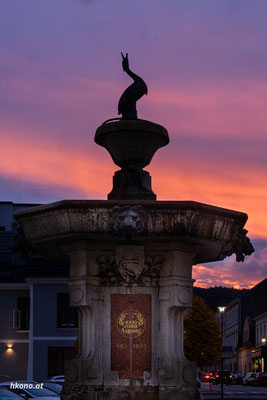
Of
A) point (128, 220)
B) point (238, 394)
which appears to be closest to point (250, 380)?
point (238, 394)

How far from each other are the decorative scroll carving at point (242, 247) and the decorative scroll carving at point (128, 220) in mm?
1996

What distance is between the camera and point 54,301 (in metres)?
47.4

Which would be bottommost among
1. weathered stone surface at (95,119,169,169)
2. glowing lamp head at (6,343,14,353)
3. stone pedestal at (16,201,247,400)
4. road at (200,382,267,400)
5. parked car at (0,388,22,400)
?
parked car at (0,388,22,400)

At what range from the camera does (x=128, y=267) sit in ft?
35.5

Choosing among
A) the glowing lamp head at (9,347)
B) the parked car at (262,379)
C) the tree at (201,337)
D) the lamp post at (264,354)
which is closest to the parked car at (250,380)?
the parked car at (262,379)

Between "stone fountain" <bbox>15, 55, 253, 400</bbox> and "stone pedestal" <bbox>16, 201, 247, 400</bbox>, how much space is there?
13mm

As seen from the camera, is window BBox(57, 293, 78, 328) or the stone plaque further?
window BBox(57, 293, 78, 328)

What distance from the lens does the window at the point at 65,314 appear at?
47156 millimetres

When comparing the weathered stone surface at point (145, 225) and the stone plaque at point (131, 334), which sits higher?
the weathered stone surface at point (145, 225)

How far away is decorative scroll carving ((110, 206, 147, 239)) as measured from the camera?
10180 millimetres

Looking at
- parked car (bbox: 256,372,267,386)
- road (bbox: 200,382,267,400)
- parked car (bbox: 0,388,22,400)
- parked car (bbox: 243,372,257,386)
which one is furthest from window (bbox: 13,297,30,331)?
parked car (bbox: 243,372,257,386)

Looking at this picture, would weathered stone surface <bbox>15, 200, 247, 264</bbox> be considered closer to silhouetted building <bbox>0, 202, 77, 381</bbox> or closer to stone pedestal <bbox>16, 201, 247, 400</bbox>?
stone pedestal <bbox>16, 201, 247, 400</bbox>

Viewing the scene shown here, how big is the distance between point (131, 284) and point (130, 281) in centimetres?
5

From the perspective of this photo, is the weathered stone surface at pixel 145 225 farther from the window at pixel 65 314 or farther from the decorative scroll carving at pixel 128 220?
the window at pixel 65 314
